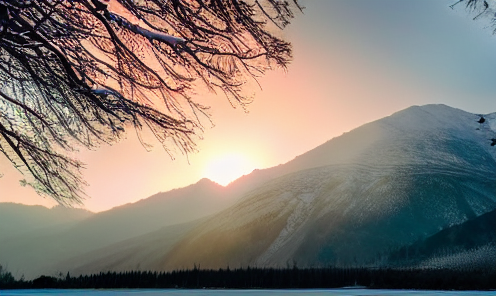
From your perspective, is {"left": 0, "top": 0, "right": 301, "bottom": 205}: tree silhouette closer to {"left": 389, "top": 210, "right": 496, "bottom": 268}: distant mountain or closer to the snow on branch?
the snow on branch

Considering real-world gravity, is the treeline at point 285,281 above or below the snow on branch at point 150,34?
below

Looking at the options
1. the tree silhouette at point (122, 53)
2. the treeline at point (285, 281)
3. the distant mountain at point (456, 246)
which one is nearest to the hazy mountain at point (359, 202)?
the distant mountain at point (456, 246)

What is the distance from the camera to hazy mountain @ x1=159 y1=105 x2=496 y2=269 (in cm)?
9269

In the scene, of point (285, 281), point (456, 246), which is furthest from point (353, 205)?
point (285, 281)

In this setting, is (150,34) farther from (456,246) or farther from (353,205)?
(353,205)

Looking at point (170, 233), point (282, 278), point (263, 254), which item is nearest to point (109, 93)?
point (282, 278)

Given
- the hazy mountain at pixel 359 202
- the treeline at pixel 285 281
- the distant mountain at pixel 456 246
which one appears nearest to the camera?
the treeline at pixel 285 281

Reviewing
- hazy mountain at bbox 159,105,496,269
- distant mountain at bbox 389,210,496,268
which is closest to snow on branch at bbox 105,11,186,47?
distant mountain at bbox 389,210,496,268

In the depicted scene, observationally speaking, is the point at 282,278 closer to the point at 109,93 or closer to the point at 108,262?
the point at 109,93

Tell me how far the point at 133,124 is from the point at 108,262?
459ft

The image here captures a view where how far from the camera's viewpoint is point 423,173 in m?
110

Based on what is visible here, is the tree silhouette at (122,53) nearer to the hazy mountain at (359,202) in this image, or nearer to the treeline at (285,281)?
the treeline at (285,281)

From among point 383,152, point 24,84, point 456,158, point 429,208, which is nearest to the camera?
point 24,84

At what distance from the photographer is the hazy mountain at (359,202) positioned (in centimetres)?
9269
